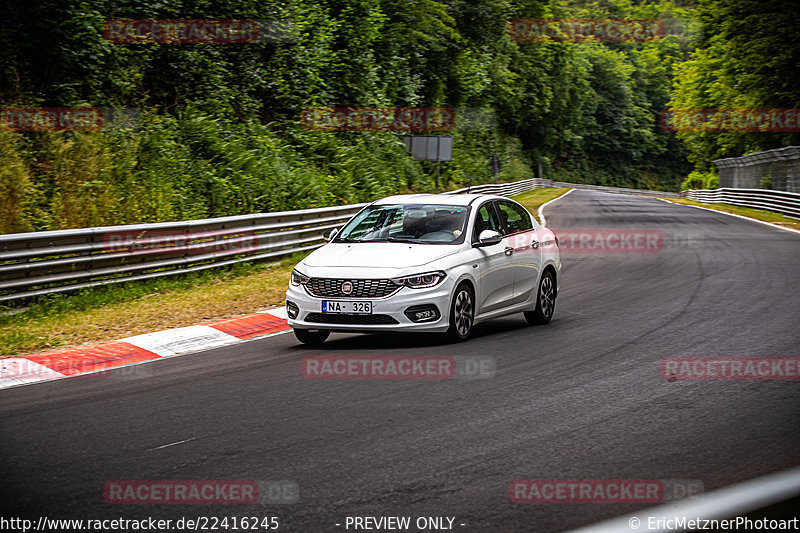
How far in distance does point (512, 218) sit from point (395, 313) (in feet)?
9.82

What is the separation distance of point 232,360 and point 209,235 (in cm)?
661

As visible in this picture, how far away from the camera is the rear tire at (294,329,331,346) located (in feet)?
32.0

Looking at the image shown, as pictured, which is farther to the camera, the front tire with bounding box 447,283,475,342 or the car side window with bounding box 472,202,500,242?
the car side window with bounding box 472,202,500,242

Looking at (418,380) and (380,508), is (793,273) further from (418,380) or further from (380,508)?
(380,508)

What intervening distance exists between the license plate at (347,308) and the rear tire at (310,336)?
0.61 m

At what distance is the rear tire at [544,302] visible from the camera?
11.3 m

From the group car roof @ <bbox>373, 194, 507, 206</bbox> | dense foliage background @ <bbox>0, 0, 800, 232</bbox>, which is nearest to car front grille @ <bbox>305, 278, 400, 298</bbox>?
car roof @ <bbox>373, 194, 507, 206</bbox>

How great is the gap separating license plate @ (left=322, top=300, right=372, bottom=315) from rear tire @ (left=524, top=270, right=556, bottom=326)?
2.90 meters

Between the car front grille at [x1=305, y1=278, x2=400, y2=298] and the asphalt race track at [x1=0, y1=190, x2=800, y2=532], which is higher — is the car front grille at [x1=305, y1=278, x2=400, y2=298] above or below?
above
